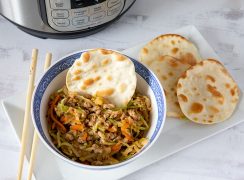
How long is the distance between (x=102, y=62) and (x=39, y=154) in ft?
0.73

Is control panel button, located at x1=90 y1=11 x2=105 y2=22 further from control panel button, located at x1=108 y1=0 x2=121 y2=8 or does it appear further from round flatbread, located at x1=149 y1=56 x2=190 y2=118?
round flatbread, located at x1=149 y1=56 x2=190 y2=118

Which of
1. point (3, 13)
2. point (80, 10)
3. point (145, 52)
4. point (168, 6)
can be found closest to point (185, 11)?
point (168, 6)

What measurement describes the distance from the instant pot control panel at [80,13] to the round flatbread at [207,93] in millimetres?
212

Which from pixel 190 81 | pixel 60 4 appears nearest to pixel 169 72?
pixel 190 81

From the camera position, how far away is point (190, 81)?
0.98 meters

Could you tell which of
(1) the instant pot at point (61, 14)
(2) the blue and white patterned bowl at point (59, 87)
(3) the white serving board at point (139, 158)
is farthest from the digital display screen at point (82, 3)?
(3) the white serving board at point (139, 158)

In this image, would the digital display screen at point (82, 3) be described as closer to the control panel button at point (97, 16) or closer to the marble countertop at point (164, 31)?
the control panel button at point (97, 16)

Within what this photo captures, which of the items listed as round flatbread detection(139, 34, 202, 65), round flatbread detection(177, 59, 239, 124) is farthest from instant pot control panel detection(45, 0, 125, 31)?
round flatbread detection(177, 59, 239, 124)

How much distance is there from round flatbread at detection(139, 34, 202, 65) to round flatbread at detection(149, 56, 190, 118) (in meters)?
0.02

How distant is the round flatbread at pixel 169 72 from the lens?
3.21 ft

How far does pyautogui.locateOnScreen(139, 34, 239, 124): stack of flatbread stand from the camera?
3.14ft

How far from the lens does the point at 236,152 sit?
972mm

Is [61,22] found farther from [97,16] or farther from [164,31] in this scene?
[164,31]

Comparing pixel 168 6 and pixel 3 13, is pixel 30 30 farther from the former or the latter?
pixel 168 6
